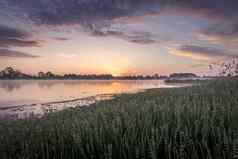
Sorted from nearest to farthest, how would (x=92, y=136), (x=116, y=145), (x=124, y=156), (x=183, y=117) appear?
(x=124, y=156) → (x=116, y=145) → (x=92, y=136) → (x=183, y=117)

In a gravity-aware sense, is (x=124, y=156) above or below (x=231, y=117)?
below

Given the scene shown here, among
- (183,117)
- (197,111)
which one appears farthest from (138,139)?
(197,111)

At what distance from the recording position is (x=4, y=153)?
5055 millimetres

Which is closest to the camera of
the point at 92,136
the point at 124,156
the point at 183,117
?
the point at 124,156

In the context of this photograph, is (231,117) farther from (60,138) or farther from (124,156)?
(60,138)

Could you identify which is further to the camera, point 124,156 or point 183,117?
point 183,117

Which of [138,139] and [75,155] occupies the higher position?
[138,139]

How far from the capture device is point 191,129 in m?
4.53

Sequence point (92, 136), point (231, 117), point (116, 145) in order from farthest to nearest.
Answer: point (231, 117) < point (92, 136) < point (116, 145)

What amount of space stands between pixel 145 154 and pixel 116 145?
0.49 meters

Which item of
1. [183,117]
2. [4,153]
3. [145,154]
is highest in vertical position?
[183,117]

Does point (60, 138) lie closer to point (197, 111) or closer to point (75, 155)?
point (75, 155)

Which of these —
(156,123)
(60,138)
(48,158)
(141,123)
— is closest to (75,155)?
(48,158)

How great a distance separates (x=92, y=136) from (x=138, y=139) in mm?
881
